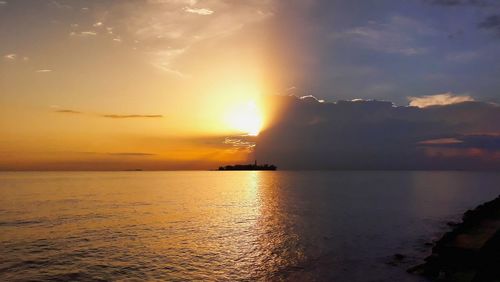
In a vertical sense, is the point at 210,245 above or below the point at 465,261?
below

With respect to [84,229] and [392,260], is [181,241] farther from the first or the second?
[392,260]

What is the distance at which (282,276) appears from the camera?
1303 inches

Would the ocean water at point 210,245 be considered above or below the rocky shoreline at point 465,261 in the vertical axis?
below

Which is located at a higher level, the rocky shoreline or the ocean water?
the rocky shoreline

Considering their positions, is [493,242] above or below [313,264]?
above

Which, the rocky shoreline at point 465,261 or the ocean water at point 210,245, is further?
the ocean water at point 210,245

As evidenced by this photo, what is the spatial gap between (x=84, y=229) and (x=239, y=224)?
25.4 m

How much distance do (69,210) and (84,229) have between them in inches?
1009

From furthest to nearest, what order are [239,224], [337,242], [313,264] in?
[239,224] → [337,242] → [313,264]

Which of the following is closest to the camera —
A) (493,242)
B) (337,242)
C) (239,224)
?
(493,242)

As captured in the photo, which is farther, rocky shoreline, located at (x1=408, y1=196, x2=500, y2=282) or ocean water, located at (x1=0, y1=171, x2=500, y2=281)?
ocean water, located at (x1=0, y1=171, x2=500, y2=281)

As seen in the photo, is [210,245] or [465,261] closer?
[465,261]

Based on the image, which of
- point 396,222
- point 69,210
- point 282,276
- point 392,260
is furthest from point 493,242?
point 69,210

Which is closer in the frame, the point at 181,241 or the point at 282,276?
the point at 282,276
